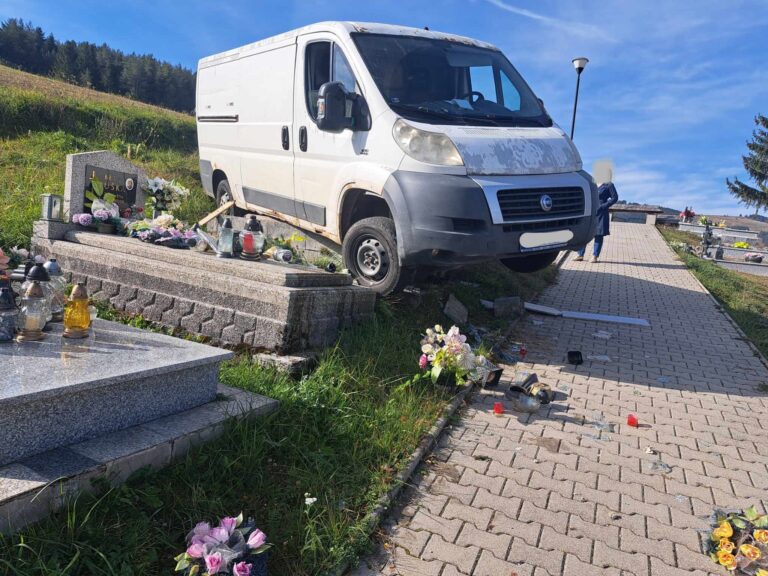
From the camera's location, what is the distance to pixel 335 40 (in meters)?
5.68

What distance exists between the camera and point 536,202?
5.11 meters

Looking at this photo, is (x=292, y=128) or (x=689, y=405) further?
(x=292, y=128)

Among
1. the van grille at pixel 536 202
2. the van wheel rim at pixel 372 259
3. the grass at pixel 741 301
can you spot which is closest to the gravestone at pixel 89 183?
the van wheel rim at pixel 372 259

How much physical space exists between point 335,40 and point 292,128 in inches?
40.5

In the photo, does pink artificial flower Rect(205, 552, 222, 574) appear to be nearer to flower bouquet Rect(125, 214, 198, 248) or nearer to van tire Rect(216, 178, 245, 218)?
flower bouquet Rect(125, 214, 198, 248)

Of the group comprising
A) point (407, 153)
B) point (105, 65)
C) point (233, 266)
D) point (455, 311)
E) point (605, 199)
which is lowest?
point (455, 311)

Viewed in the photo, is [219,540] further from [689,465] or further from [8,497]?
[689,465]

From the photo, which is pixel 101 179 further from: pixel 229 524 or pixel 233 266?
pixel 229 524

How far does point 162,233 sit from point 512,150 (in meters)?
3.32

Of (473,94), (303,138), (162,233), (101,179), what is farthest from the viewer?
(101,179)

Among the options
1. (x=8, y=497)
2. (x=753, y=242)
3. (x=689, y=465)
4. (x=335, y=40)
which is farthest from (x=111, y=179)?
(x=753, y=242)

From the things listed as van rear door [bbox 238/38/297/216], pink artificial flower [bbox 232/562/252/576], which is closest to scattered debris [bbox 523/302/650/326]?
van rear door [bbox 238/38/297/216]

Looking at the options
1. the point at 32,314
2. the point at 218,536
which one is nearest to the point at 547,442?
the point at 218,536

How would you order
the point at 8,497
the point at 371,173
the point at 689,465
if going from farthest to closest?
the point at 371,173 → the point at 689,465 → the point at 8,497
